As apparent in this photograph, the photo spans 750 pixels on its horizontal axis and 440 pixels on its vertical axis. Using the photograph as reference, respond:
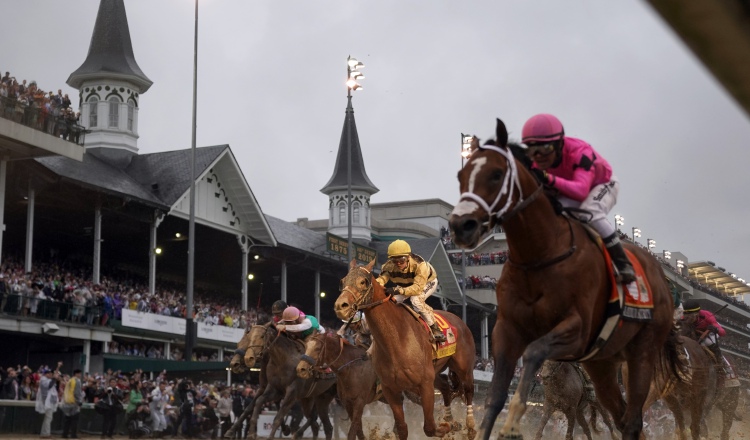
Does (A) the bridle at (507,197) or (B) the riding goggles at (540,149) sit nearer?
(A) the bridle at (507,197)

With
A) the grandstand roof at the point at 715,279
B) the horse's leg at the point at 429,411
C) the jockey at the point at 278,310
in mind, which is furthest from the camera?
the grandstand roof at the point at 715,279

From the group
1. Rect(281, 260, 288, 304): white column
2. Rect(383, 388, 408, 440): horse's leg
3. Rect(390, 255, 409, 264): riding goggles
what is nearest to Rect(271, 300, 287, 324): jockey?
Rect(390, 255, 409, 264): riding goggles

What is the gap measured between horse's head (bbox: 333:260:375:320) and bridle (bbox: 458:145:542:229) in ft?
16.1

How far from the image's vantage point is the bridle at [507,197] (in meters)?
5.55

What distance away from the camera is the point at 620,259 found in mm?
6449

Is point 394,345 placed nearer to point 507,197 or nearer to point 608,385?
point 608,385

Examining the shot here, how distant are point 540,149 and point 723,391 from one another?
8.63 metres

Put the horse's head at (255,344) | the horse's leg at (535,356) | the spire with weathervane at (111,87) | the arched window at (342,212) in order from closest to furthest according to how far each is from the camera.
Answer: the horse's leg at (535,356), the horse's head at (255,344), the spire with weathervane at (111,87), the arched window at (342,212)

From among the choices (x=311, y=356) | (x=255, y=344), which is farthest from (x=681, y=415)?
(x=255, y=344)

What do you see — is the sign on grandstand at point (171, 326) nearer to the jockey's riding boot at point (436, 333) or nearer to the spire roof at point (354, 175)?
the jockey's riding boot at point (436, 333)

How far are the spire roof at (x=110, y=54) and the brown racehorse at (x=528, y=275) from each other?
42481mm

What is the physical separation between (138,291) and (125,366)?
4341mm

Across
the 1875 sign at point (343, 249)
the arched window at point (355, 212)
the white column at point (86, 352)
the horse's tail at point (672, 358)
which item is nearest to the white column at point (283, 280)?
the 1875 sign at point (343, 249)

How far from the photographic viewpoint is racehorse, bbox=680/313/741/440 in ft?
41.8
